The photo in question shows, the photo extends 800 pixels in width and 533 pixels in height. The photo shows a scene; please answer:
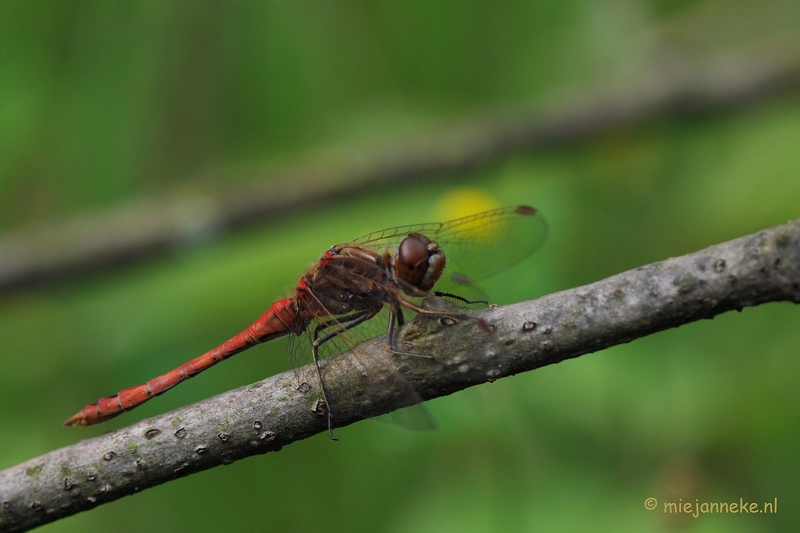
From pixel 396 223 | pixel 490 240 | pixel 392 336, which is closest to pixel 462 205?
pixel 396 223

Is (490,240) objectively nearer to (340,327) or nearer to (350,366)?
(340,327)

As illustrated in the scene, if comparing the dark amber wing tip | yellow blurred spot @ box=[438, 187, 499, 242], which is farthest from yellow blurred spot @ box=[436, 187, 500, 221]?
the dark amber wing tip

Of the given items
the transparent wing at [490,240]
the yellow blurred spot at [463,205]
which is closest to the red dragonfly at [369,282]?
the transparent wing at [490,240]

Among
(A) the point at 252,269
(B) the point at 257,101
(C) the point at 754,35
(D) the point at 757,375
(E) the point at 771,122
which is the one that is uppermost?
(C) the point at 754,35

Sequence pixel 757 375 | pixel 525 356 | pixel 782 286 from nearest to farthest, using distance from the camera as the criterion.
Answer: pixel 782 286 < pixel 525 356 < pixel 757 375

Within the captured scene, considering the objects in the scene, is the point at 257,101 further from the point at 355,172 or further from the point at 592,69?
the point at 592,69

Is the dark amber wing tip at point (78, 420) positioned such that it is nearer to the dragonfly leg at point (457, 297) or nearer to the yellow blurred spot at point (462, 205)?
the dragonfly leg at point (457, 297)

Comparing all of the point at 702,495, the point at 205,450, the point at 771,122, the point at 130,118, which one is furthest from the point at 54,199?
the point at 771,122
